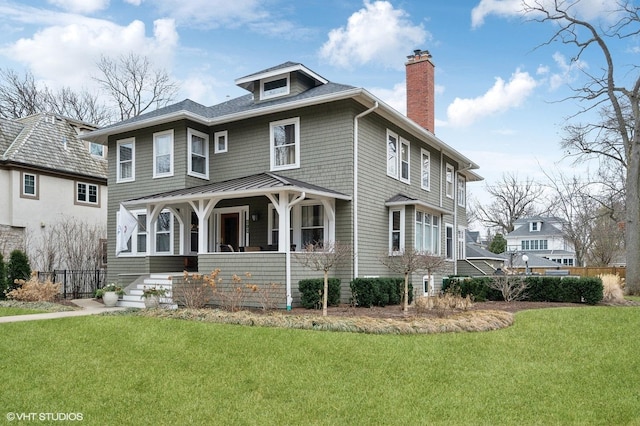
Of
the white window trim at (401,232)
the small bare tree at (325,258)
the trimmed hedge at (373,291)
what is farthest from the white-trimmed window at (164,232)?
the white window trim at (401,232)

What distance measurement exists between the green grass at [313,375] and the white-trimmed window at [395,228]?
6482 mm

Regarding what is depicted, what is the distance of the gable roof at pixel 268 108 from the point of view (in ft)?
46.1

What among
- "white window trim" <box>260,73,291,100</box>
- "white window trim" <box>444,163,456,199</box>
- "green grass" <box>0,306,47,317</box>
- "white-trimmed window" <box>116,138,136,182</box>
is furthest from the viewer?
"white window trim" <box>444,163,456,199</box>

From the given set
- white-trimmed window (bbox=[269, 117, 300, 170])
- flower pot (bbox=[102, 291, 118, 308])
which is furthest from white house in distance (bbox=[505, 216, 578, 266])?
flower pot (bbox=[102, 291, 118, 308])

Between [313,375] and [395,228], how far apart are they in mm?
9781

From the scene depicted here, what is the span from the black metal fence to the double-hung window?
11427 millimetres

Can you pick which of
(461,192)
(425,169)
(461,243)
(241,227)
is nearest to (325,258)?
(241,227)

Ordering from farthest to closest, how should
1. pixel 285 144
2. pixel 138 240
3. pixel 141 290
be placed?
pixel 138 240 < pixel 285 144 < pixel 141 290

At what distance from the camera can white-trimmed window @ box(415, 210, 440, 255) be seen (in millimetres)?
16078

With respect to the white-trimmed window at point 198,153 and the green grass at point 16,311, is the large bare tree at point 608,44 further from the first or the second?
the green grass at point 16,311

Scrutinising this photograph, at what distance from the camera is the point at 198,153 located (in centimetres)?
1638

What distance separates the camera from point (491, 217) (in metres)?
53.1

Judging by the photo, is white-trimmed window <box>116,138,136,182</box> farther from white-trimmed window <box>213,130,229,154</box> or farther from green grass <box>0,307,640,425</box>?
green grass <box>0,307,640,425</box>

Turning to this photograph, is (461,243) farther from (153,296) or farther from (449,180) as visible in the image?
(153,296)
